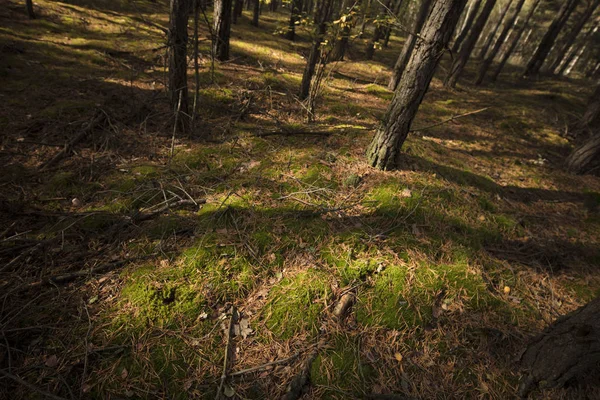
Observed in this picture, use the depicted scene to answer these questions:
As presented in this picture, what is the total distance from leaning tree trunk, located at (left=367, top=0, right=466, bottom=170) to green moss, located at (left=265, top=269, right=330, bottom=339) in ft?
7.52

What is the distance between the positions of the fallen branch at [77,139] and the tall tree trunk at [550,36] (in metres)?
21.6

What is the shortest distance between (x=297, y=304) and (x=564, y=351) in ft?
6.92

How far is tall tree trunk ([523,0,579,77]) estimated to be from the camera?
14391 mm

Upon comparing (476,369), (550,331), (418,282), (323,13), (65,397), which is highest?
(323,13)

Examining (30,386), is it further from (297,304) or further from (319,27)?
(319,27)

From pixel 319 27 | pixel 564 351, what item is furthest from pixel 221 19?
pixel 564 351

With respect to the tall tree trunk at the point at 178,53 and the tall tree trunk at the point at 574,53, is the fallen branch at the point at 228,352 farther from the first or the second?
the tall tree trunk at the point at 574,53

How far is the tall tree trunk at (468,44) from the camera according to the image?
10781 millimetres

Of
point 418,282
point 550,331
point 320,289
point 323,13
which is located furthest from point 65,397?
point 323,13

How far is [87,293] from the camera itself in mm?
2377

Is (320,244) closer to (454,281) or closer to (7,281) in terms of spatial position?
(454,281)

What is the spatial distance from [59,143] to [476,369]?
650 centimetres

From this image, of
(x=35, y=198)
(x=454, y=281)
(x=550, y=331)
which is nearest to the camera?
(x=550, y=331)

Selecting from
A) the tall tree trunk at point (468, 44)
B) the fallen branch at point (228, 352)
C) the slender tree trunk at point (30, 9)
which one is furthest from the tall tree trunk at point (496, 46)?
the slender tree trunk at point (30, 9)
